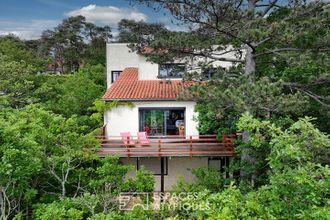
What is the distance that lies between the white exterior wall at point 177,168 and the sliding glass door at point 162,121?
168 cm

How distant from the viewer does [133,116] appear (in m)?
18.7

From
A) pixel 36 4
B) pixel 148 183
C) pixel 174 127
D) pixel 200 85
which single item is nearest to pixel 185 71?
pixel 200 85

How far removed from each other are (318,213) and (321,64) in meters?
7.51

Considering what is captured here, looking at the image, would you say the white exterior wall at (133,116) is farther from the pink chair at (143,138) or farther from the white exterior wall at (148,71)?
the white exterior wall at (148,71)

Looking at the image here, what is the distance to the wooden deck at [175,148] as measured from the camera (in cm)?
1617

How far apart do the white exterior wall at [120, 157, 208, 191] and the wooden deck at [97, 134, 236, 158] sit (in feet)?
3.90

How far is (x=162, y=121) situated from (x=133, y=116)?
172cm

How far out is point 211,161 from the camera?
1873 centimetres

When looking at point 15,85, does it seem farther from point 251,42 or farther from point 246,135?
point 251,42

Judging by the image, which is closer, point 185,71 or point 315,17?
point 315,17

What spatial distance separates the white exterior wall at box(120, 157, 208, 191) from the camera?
60.0 ft

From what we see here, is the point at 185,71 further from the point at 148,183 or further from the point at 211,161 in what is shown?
the point at 211,161

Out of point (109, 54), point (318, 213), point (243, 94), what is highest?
point (109, 54)

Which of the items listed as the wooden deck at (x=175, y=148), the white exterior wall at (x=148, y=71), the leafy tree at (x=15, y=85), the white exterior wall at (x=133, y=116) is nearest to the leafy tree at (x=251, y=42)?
the wooden deck at (x=175, y=148)
